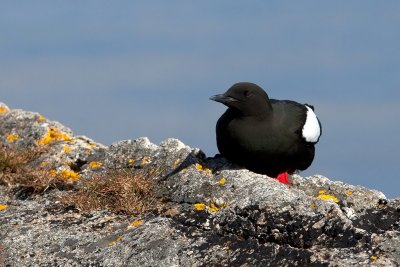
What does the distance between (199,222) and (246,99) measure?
7.98 ft

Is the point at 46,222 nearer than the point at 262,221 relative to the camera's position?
No

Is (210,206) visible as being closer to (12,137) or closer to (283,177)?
(283,177)

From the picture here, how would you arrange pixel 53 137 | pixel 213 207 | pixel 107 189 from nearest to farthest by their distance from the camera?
pixel 213 207
pixel 107 189
pixel 53 137

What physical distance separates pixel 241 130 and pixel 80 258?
9.15 ft

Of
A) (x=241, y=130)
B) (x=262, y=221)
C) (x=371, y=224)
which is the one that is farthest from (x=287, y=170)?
(x=262, y=221)

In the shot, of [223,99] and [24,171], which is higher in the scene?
[223,99]

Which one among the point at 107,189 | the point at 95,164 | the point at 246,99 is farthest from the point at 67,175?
the point at 246,99

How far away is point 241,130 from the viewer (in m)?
9.69

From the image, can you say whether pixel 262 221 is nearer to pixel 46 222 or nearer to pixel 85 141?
pixel 46 222

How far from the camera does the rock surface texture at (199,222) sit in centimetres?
690

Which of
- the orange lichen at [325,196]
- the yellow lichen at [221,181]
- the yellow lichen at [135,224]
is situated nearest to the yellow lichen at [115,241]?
the yellow lichen at [135,224]

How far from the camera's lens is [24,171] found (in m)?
10.2

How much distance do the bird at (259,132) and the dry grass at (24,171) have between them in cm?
203

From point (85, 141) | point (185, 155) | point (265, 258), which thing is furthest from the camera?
point (85, 141)
